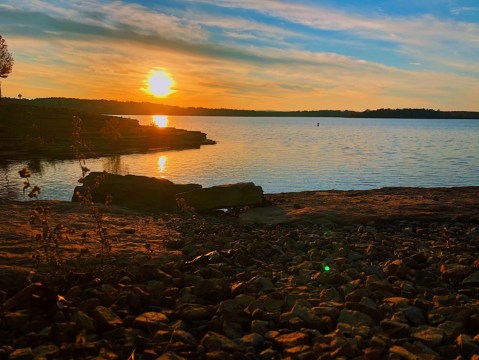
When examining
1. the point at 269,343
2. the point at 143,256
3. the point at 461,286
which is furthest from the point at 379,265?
the point at 143,256

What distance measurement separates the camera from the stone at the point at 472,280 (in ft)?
22.8

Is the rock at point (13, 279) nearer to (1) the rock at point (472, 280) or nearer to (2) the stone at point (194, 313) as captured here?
(2) the stone at point (194, 313)

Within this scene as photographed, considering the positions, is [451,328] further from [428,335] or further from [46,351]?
[46,351]

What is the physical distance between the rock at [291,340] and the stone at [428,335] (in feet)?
4.64

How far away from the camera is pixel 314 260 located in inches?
332

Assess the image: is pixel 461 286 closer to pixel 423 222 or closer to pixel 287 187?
pixel 423 222

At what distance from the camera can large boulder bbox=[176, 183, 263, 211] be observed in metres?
14.9

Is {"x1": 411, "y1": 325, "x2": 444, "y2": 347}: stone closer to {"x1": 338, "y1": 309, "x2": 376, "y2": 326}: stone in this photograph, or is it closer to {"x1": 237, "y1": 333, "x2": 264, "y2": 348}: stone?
{"x1": 338, "y1": 309, "x2": 376, "y2": 326}: stone

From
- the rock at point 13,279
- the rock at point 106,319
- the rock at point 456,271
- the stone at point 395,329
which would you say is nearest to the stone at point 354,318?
the stone at point 395,329

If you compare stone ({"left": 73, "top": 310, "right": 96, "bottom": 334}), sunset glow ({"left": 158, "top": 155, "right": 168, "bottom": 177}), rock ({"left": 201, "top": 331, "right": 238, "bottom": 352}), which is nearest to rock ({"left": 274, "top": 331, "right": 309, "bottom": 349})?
rock ({"left": 201, "top": 331, "right": 238, "bottom": 352})

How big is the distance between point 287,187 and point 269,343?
21539 mm

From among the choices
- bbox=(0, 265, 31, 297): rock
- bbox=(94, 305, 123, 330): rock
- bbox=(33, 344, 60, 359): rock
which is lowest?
bbox=(33, 344, 60, 359): rock

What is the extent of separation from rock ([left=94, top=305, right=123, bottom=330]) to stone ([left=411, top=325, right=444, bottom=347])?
3.80 meters

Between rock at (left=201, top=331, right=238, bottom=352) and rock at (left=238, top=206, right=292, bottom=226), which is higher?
rock at (left=238, top=206, right=292, bottom=226)
